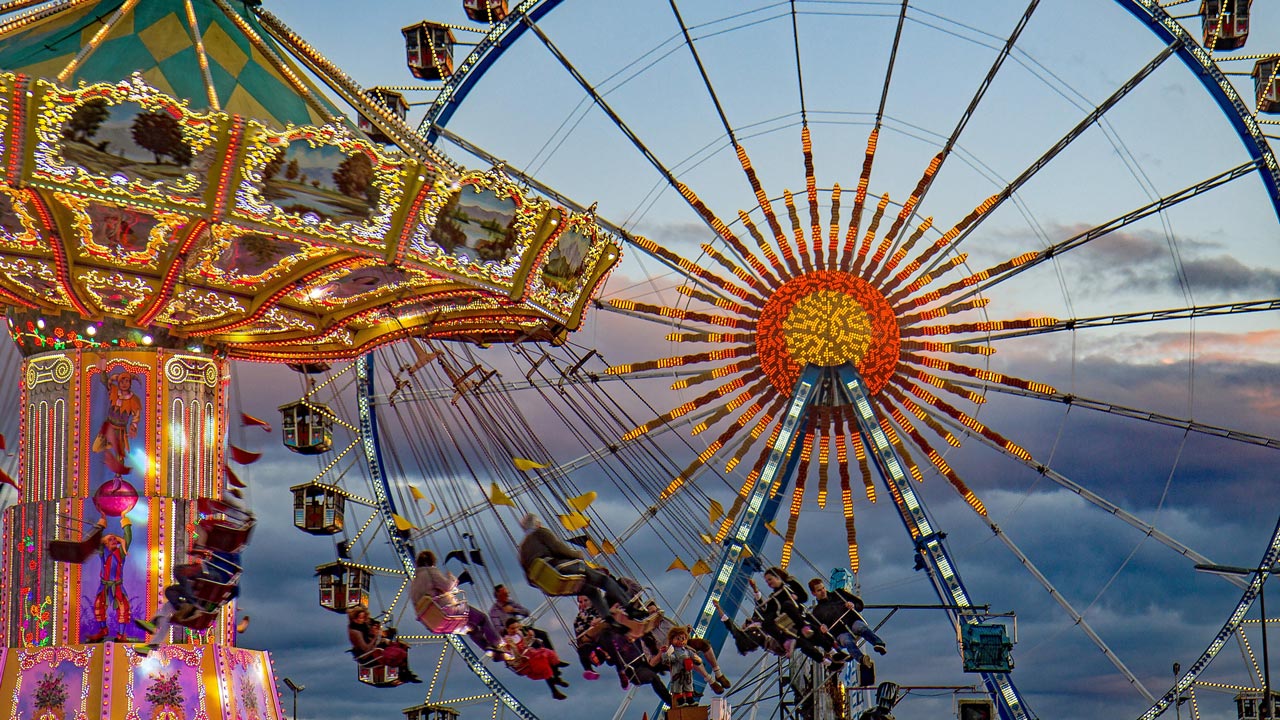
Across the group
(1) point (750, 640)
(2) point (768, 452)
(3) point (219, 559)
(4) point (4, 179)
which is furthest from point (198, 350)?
(2) point (768, 452)

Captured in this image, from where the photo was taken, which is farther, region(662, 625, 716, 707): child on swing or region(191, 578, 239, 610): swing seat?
region(662, 625, 716, 707): child on swing

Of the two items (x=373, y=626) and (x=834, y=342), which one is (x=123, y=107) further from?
(x=834, y=342)

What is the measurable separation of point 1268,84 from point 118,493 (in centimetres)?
1481

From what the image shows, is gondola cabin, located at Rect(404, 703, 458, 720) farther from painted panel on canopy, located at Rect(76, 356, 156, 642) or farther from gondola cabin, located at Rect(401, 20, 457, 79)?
painted panel on canopy, located at Rect(76, 356, 156, 642)

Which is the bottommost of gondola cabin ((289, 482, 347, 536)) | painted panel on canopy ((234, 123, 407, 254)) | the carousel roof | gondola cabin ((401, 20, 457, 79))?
painted panel on canopy ((234, 123, 407, 254))

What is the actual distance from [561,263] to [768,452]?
797 centimetres

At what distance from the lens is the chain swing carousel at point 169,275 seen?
1022 centimetres

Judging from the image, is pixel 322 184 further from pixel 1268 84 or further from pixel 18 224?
pixel 1268 84

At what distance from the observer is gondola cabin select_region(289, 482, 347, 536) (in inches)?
813

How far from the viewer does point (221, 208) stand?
10.3 metres

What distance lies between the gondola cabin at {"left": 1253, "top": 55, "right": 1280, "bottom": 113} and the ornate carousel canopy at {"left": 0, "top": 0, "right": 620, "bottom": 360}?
36.0 ft

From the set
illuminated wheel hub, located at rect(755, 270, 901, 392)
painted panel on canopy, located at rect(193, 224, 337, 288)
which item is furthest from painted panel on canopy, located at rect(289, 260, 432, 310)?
illuminated wheel hub, located at rect(755, 270, 901, 392)

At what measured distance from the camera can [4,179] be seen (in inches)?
384

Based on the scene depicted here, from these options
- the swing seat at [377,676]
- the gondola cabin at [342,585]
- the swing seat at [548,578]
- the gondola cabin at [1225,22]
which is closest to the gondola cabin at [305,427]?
the gondola cabin at [342,585]
